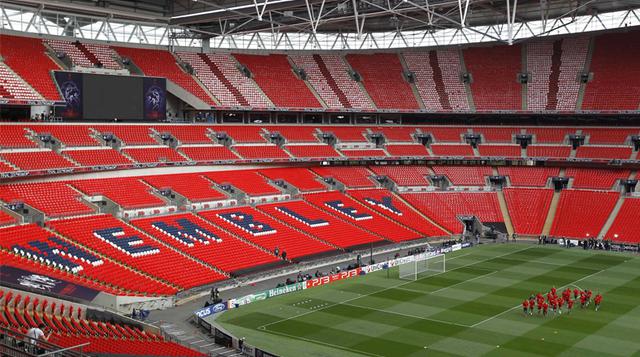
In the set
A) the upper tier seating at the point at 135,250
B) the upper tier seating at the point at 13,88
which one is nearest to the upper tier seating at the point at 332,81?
the upper tier seating at the point at 13,88

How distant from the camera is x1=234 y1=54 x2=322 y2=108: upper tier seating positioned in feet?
212

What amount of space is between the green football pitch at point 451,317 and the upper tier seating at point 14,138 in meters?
20.2

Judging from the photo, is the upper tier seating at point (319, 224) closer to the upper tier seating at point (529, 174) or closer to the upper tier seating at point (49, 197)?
the upper tier seating at point (49, 197)

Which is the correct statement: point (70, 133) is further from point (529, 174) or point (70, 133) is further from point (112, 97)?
point (529, 174)

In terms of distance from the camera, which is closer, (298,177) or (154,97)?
(154,97)

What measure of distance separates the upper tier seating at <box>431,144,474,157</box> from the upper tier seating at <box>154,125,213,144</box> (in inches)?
901

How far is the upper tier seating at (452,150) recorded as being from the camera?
65.9 metres

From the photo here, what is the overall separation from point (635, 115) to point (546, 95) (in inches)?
329

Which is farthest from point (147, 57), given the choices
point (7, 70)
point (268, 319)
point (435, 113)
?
point (268, 319)

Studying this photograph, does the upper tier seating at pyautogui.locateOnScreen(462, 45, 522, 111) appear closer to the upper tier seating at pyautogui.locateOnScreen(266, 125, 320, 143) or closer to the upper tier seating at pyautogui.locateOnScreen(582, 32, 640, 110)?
the upper tier seating at pyautogui.locateOnScreen(582, 32, 640, 110)

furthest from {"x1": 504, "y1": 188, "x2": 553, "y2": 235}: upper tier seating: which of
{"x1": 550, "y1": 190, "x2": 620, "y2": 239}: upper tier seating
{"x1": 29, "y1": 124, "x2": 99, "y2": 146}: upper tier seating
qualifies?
{"x1": 29, "y1": 124, "x2": 99, "y2": 146}: upper tier seating

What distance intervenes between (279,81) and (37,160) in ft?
93.3

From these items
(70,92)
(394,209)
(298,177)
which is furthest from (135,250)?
(394,209)

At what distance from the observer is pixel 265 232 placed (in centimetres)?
4756
